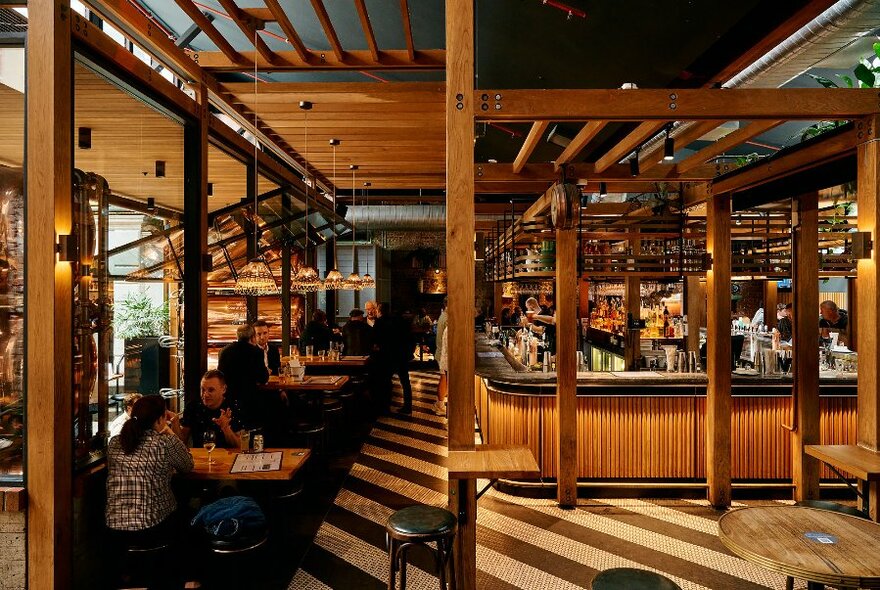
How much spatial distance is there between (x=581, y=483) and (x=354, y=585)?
2454 mm

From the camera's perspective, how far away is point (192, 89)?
476cm

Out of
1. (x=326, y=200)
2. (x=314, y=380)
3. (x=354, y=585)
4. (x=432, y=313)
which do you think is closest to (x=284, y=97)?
(x=314, y=380)

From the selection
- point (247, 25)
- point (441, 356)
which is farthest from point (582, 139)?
point (441, 356)

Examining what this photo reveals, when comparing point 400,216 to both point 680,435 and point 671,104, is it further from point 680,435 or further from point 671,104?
point 671,104

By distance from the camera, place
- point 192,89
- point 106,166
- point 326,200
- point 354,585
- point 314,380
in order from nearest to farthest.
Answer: point 354,585 → point 192,89 → point 106,166 → point 314,380 → point 326,200

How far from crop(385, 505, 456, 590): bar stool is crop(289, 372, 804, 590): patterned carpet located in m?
0.92

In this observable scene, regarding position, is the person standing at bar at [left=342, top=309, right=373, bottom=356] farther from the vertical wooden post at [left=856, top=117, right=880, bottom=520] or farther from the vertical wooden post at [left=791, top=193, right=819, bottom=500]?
the vertical wooden post at [left=856, top=117, right=880, bottom=520]

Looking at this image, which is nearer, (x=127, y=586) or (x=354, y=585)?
(x=127, y=586)

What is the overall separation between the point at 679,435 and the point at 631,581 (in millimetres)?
3400

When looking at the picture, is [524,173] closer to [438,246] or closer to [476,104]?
[476,104]

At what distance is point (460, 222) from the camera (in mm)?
3209

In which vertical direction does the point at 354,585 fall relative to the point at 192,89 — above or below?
below

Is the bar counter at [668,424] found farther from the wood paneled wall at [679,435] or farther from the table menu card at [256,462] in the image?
the table menu card at [256,462]

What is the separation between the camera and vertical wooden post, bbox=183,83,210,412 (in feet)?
→ 15.7
